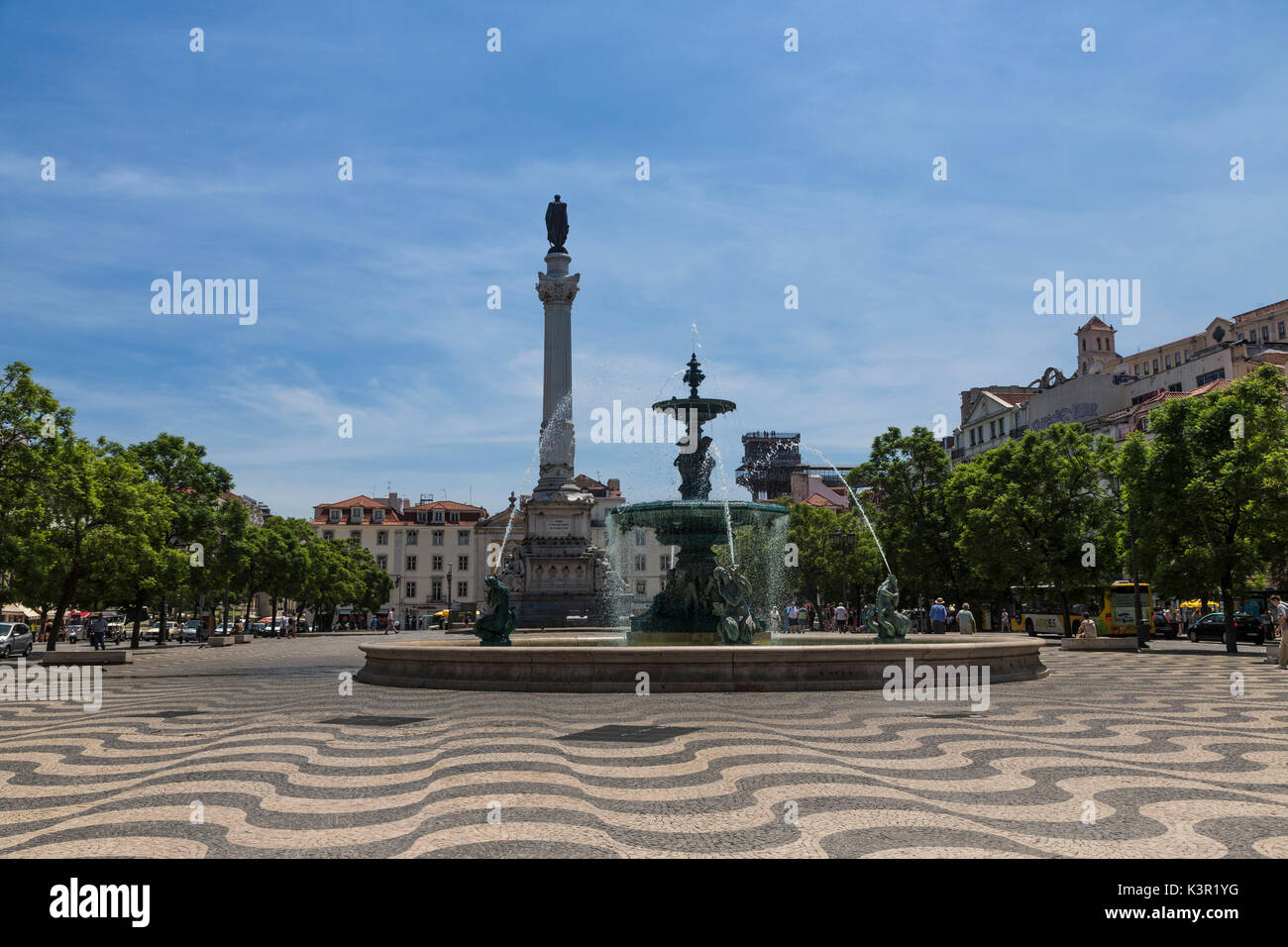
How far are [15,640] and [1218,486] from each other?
39.8 metres

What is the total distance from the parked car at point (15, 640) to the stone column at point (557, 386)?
27.5m

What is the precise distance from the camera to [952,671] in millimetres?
15000

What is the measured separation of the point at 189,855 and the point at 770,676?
31.8 ft

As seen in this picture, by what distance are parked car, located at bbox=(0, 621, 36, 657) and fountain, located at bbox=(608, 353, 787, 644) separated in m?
24.8

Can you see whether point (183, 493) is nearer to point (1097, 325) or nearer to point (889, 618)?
point (889, 618)

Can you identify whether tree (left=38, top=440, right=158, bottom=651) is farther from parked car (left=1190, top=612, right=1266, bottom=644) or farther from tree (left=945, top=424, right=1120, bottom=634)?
parked car (left=1190, top=612, right=1266, bottom=644)

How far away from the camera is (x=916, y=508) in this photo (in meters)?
46.4

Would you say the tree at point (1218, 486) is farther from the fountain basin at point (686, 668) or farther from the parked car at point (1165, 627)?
the fountain basin at point (686, 668)

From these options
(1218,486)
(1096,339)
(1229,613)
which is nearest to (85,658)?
(1218,486)

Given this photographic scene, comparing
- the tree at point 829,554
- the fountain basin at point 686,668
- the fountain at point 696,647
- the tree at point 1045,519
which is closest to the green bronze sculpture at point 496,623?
the fountain at point 696,647

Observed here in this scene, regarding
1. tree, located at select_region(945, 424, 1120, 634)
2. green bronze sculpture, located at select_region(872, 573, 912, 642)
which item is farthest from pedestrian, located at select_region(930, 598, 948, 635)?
green bronze sculpture, located at select_region(872, 573, 912, 642)

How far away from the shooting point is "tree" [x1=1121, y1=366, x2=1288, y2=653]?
25.8 meters
